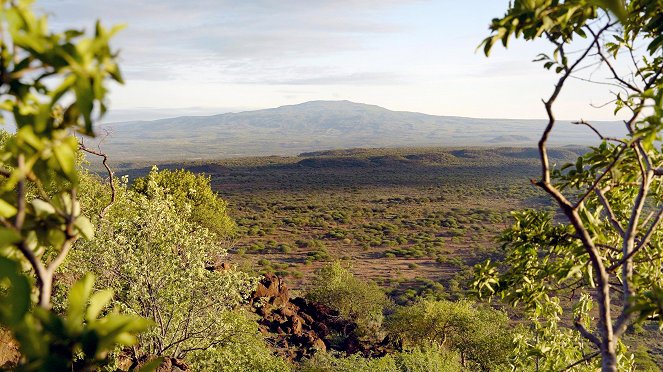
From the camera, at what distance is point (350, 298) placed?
30031mm

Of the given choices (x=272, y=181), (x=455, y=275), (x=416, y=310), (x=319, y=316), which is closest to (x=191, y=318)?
(x=416, y=310)

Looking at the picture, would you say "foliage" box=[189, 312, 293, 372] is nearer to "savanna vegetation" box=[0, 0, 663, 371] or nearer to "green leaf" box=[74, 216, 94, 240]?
"savanna vegetation" box=[0, 0, 663, 371]

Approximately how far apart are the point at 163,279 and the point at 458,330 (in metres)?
→ 17.2

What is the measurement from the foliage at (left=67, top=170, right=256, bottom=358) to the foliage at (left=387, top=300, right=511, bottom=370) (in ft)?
43.0

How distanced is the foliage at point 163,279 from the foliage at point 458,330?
13118 mm

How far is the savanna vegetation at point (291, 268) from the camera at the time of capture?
5.10 ft

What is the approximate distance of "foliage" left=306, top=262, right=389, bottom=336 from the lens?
29281 mm

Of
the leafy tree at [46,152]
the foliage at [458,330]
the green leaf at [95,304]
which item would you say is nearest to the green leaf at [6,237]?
the leafy tree at [46,152]

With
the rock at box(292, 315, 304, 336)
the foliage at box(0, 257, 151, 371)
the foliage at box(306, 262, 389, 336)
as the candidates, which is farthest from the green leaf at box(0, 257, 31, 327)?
the foliage at box(306, 262, 389, 336)

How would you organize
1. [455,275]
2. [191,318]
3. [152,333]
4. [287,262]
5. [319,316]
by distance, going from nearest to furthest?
[152,333] → [191,318] → [319,316] → [455,275] → [287,262]

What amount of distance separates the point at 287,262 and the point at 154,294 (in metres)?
33.6

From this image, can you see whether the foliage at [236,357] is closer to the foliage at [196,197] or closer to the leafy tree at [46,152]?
the leafy tree at [46,152]

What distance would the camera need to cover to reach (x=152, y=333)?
498 inches

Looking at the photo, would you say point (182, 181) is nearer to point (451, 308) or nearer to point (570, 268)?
point (451, 308)
